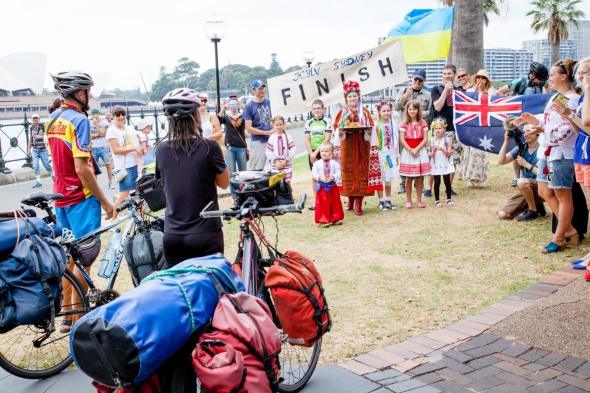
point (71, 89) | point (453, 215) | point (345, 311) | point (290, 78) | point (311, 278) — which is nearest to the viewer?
point (311, 278)

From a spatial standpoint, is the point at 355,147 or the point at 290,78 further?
the point at 290,78

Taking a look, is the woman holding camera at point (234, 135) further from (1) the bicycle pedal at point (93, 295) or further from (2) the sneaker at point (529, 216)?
(1) the bicycle pedal at point (93, 295)

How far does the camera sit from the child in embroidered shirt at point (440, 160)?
9.54 meters

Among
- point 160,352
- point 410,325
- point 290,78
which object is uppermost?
point 290,78

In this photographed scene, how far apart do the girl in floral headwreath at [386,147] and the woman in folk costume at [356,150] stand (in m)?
0.25

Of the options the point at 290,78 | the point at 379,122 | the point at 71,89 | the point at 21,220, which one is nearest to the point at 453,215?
the point at 379,122

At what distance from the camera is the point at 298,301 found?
3201 millimetres

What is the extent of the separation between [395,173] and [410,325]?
16.5 feet

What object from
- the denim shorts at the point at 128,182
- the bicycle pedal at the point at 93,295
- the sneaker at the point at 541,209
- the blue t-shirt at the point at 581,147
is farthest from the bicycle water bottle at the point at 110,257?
the sneaker at the point at 541,209

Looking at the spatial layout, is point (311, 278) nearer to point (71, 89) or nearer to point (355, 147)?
point (71, 89)

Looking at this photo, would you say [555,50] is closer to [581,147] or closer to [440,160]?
[440,160]

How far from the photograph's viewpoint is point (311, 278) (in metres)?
3.30

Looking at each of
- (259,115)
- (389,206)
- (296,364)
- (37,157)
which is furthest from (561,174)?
(37,157)

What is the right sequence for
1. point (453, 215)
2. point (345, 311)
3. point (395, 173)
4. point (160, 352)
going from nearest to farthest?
point (160, 352) → point (345, 311) → point (453, 215) → point (395, 173)
